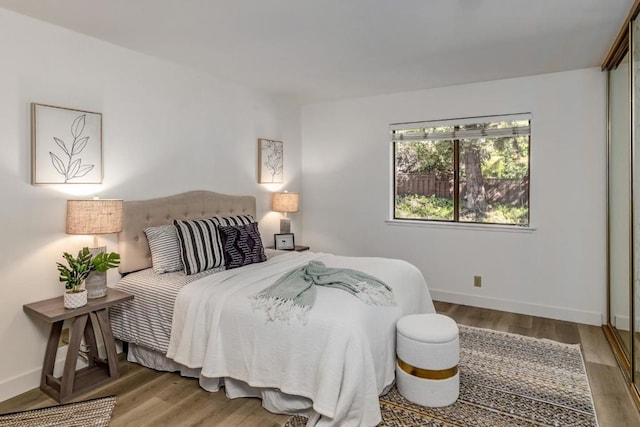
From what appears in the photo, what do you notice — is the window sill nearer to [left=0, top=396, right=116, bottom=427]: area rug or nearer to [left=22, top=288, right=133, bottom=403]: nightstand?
[left=22, top=288, right=133, bottom=403]: nightstand

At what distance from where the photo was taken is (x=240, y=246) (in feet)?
11.1

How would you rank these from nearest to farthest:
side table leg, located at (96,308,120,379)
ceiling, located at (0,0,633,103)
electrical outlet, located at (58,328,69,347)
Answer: ceiling, located at (0,0,633,103), side table leg, located at (96,308,120,379), electrical outlet, located at (58,328,69,347)

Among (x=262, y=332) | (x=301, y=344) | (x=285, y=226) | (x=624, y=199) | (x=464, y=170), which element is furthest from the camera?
(x=285, y=226)

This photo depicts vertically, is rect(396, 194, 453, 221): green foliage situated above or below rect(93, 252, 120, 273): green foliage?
above

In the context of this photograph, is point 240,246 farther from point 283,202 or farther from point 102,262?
point 283,202

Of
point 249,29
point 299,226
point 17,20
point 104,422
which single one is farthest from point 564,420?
point 17,20

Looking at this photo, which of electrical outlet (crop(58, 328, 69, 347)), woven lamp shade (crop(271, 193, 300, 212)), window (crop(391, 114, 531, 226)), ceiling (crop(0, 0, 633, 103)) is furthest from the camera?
woven lamp shade (crop(271, 193, 300, 212))

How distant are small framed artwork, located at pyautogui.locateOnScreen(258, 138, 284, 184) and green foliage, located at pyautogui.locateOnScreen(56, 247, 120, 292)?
7.10ft

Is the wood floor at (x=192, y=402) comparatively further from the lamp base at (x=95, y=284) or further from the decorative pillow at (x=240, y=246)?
the decorative pillow at (x=240, y=246)

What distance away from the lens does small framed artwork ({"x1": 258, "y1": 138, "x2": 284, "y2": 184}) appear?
15.2 ft

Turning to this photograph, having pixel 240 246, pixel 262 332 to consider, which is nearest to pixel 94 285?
pixel 240 246

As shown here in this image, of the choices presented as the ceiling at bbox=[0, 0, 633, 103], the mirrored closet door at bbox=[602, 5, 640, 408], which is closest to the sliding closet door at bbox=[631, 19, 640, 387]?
the mirrored closet door at bbox=[602, 5, 640, 408]

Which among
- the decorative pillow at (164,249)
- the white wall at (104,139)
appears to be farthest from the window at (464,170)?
the decorative pillow at (164,249)

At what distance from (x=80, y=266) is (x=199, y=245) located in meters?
0.83
